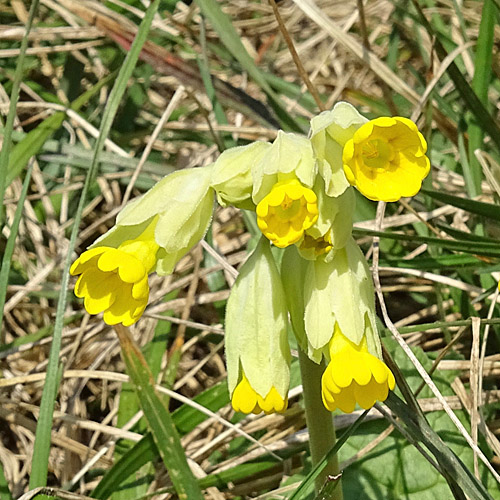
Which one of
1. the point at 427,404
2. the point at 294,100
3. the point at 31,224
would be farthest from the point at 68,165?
the point at 427,404

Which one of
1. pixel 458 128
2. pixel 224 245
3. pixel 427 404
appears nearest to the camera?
pixel 427 404

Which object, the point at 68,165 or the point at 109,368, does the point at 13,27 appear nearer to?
the point at 68,165

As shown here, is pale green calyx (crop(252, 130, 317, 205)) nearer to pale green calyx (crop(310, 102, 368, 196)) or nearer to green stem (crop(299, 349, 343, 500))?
pale green calyx (crop(310, 102, 368, 196))

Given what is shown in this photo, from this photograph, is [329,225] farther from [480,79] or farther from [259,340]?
[480,79]

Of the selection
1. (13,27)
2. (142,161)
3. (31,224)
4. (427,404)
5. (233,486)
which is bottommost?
(233,486)

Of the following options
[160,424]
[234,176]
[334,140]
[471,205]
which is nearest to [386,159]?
[334,140]

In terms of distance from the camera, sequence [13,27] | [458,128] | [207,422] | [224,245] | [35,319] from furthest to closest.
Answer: [13,27] → [224,245] → [35,319] → [458,128] → [207,422]

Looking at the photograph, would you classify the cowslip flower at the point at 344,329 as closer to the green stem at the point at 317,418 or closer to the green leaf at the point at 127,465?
the green stem at the point at 317,418

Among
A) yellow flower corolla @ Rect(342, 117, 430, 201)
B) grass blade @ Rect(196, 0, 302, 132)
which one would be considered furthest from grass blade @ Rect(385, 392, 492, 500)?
grass blade @ Rect(196, 0, 302, 132)
